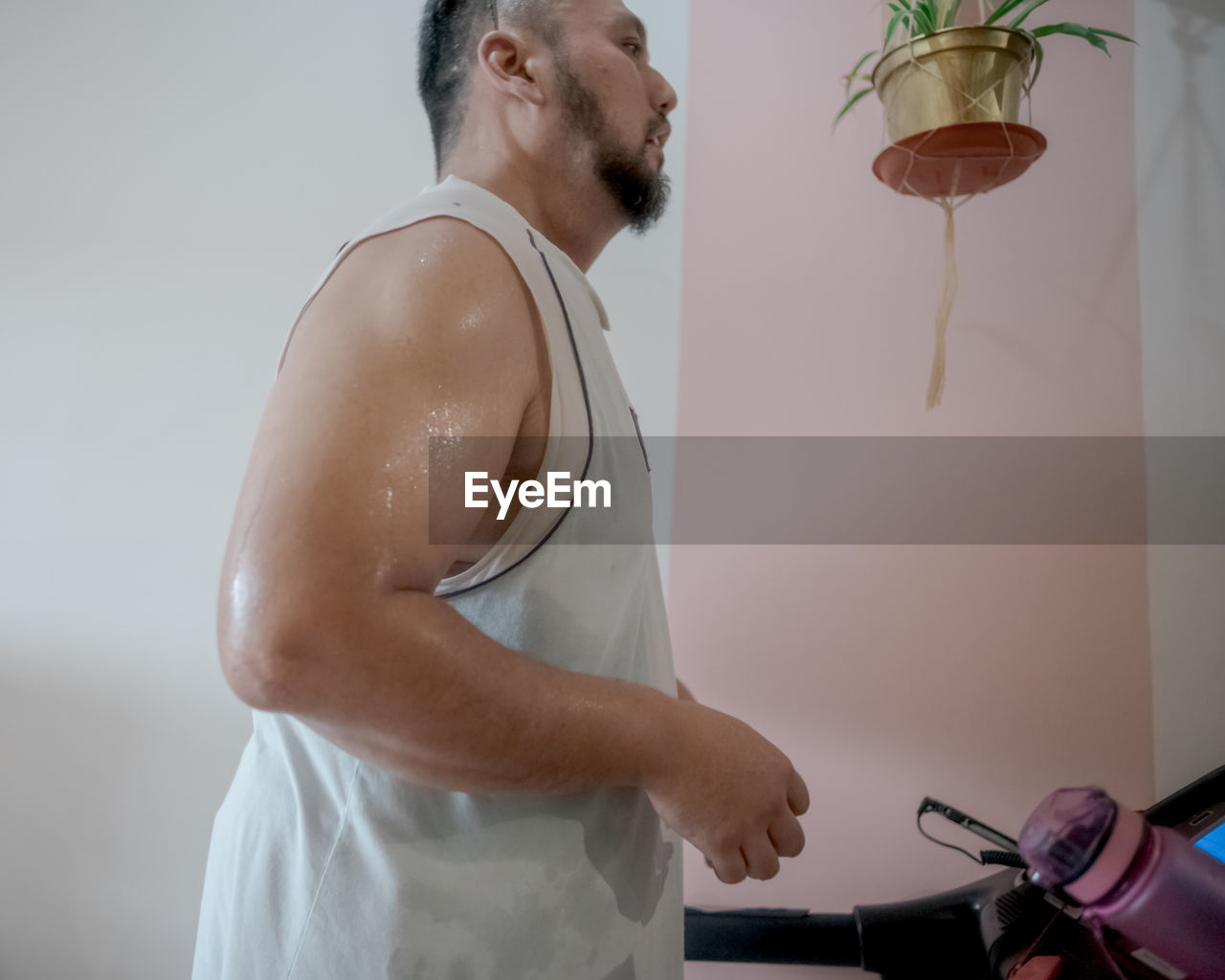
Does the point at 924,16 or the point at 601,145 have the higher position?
the point at 924,16

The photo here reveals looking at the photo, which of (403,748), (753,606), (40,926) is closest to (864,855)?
(753,606)

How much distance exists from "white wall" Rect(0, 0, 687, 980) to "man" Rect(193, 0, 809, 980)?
0.78m

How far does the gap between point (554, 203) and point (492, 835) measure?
1.86ft

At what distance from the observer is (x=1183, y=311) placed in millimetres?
1277

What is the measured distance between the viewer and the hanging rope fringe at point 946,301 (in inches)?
45.8

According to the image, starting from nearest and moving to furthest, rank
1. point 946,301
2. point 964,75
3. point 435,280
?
point 435,280 → point 964,75 → point 946,301

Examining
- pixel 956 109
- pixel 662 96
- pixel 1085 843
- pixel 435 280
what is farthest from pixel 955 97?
pixel 1085 843

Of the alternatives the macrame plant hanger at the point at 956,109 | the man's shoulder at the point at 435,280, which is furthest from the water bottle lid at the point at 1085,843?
the macrame plant hanger at the point at 956,109

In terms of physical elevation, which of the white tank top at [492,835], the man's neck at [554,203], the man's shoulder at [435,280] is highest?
the man's neck at [554,203]

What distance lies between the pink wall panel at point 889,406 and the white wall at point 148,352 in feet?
0.41

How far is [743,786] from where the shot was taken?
0.55 metres

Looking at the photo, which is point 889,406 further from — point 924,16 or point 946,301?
point 924,16

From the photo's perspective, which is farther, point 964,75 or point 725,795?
point 964,75

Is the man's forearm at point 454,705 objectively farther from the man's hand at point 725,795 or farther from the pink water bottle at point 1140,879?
the pink water bottle at point 1140,879
